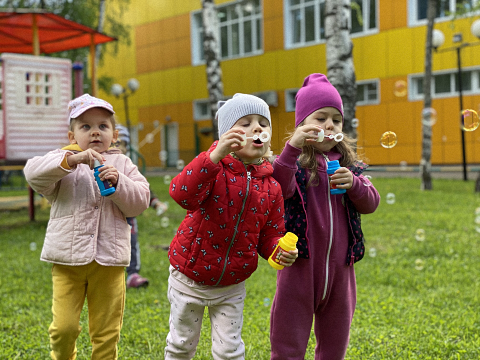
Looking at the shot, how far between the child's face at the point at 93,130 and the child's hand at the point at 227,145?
704 mm

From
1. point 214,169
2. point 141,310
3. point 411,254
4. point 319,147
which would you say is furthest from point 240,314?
point 411,254

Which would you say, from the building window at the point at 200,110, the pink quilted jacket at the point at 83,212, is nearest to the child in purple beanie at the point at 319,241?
the pink quilted jacket at the point at 83,212

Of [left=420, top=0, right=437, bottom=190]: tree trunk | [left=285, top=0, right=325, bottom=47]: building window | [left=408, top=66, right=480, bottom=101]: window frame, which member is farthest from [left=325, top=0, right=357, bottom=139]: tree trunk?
[left=285, top=0, right=325, bottom=47]: building window

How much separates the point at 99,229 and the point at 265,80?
738 inches

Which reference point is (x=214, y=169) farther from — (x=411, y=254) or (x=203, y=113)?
(x=203, y=113)

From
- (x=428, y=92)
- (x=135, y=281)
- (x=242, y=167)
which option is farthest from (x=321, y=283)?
(x=428, y=92)

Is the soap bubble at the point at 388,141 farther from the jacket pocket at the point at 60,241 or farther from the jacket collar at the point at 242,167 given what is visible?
the jacket pocket at the point at 60,241

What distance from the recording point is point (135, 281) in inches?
173

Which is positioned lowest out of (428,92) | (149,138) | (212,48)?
(428,92)

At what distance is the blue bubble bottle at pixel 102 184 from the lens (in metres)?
2.10

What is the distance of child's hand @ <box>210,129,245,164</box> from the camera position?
187 cm

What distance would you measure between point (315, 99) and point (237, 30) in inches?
795

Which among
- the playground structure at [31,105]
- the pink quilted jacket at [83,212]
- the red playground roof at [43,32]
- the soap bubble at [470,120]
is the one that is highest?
the red playground roof at [43,32]

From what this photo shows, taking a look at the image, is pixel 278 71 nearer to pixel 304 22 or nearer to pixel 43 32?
pixel 304 22
